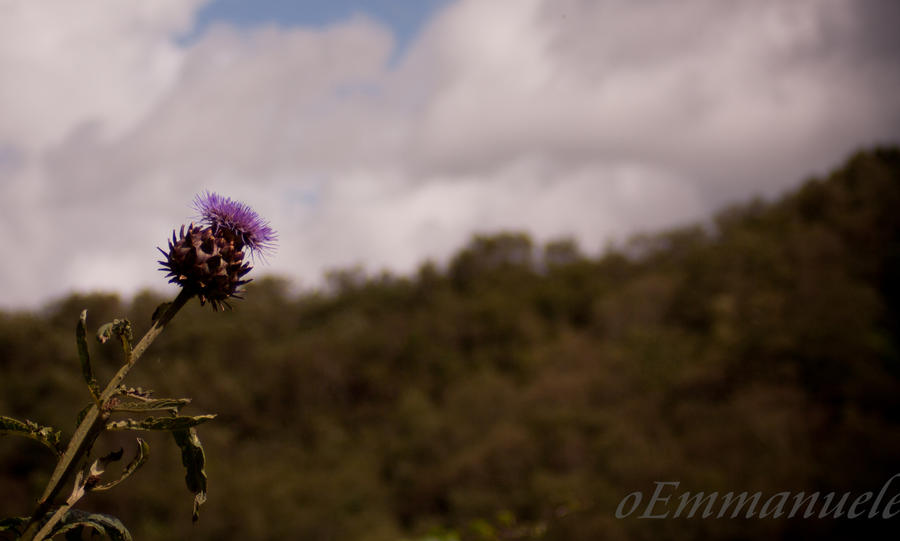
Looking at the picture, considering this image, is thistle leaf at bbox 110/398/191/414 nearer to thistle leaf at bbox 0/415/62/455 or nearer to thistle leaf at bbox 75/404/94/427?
thistle leaf at bbox 75/404/94/427

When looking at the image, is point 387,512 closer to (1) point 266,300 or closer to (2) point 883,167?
(1) point 266,300

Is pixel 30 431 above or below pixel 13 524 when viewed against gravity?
above

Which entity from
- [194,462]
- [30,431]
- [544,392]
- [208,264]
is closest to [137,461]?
[194,462]

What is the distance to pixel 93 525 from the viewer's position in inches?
63.8

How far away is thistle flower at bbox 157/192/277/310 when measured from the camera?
7.14ft

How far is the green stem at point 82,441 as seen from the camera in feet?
5.18

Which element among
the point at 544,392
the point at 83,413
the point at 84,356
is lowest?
the point at 544,392

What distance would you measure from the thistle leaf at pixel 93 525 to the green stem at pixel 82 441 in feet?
0.19

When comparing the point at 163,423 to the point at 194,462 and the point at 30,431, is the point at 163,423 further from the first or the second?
the point at 30,431

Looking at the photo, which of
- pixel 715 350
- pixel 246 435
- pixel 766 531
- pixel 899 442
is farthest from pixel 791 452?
pixel 246 435

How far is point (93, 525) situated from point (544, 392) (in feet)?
111

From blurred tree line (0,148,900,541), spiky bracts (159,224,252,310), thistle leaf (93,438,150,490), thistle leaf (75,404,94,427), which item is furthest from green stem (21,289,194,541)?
blurred tree line (0,148,900,541)

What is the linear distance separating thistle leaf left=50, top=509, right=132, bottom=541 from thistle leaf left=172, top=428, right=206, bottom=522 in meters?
0.16

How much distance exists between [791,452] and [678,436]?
5732 mm
